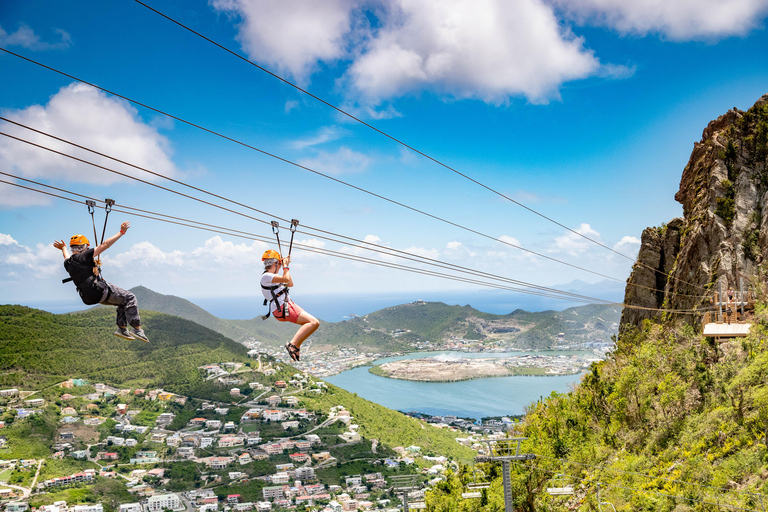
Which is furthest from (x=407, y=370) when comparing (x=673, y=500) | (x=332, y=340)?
(x=673, y=500)

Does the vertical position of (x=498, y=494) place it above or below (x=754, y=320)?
below

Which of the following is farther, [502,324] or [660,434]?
[502,324]

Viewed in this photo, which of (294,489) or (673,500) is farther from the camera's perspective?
(294,489)

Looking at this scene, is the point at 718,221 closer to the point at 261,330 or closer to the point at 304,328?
the point at 304,328

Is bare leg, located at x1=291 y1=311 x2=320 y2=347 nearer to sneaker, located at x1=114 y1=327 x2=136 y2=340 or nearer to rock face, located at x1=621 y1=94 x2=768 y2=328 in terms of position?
sneaker, located at x1=114 y1=327 x2=136 y2=340

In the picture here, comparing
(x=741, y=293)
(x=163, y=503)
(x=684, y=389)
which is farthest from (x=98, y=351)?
(x=741, y=293)

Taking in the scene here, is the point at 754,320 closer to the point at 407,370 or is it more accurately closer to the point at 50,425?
the point at 50,425

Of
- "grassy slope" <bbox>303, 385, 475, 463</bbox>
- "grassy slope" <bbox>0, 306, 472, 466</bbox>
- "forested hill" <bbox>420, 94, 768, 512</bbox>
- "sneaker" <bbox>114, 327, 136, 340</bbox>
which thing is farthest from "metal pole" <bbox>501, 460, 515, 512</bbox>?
"grassy slope" <bbox>0, 306, 472, 466</bbox>
